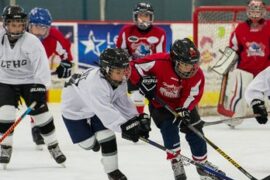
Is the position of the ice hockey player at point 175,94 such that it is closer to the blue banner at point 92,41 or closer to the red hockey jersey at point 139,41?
the red hockey jersey at point 139,41

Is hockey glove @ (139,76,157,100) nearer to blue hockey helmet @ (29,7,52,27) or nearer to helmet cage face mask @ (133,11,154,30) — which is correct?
blue hockey helmet @ (29,7,52,27)

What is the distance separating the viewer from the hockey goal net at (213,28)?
6.39 metres

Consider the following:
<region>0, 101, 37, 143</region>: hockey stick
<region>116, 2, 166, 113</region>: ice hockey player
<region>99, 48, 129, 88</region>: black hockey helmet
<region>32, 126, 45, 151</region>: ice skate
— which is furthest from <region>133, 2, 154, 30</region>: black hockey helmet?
<region>99, 48, 129, 88</region>: black hockey helmet

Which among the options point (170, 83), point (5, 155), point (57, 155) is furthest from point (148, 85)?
point (5, 155)

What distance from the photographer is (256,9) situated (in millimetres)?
5629

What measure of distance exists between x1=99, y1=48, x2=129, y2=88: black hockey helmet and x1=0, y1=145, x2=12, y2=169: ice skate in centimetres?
107

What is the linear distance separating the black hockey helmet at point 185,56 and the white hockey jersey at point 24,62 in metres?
0.84

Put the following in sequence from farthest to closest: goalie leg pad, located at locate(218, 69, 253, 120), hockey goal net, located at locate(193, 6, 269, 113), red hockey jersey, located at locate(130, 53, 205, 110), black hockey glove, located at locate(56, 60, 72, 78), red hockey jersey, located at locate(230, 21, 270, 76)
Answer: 1. hockey goal net, located at locate(193, 6, 269, 113)
2. goalie leg pad, located at locate(218, 69, 253, 120)
3. red hockey jersey, located at locate(230, 21, 270, 76)
4. black hockey glove, located at locate(56, 60, 72, 78)
5. red hockey jersey, located at locate(130, 53, 205, 110)

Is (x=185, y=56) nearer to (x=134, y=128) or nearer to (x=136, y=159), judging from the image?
(x=134, y=128)

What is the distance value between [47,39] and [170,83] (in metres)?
1.65

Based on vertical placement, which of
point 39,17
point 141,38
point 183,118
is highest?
point 39,17

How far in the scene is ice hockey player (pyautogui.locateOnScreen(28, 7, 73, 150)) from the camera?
15.6ft

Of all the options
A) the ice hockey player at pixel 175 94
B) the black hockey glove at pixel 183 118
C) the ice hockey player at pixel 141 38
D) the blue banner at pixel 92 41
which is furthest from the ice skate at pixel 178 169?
the blue banner at pixel 92 41

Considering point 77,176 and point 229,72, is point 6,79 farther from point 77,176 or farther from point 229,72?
point 229,72
